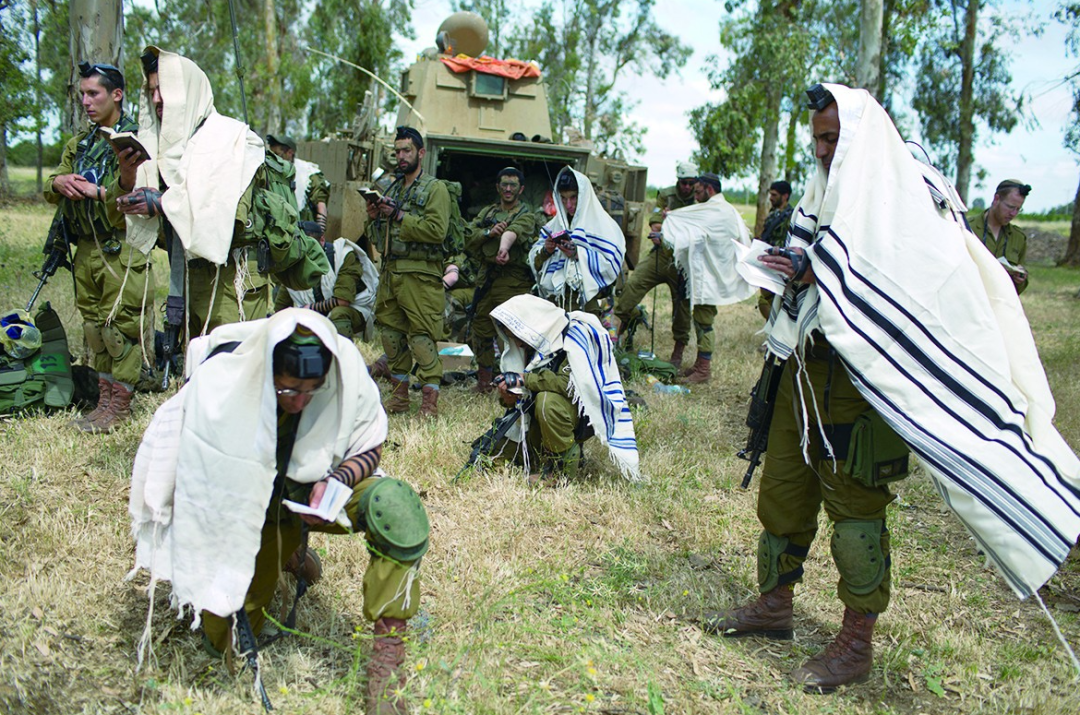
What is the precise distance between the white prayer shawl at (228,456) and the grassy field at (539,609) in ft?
1.42

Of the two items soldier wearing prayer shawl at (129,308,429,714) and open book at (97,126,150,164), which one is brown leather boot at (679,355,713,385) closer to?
open book at (97,126,150,164)

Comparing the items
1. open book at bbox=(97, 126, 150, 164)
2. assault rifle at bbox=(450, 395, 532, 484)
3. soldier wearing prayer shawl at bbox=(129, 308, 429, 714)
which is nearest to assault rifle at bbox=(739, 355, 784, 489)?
soldier wearing prayer shawl at bbox=(129, 308, 429, 714)

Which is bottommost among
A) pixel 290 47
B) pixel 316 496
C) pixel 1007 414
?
pixel 316 496

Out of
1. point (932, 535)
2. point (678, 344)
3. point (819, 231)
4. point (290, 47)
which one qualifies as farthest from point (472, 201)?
point (290, 47)

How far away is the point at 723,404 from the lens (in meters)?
7.51

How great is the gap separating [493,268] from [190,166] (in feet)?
9.99

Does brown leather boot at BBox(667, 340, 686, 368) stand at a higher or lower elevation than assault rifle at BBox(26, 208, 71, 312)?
lower

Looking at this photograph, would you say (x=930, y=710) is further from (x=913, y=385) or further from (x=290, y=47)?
(x=290, y=47)

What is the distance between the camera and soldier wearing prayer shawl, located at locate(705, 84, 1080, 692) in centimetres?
287

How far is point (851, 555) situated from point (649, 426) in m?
3.14

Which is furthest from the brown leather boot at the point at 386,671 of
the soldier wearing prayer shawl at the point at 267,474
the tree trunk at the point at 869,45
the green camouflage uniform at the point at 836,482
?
the tree trunk at the point at 869,45

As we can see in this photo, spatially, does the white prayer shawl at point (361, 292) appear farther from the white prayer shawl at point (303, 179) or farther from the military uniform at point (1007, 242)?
the military uniform at point (1007, 242)

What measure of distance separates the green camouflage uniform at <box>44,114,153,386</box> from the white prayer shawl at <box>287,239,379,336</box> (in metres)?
2.12

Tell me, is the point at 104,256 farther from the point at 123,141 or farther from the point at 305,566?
the point at 305,566
